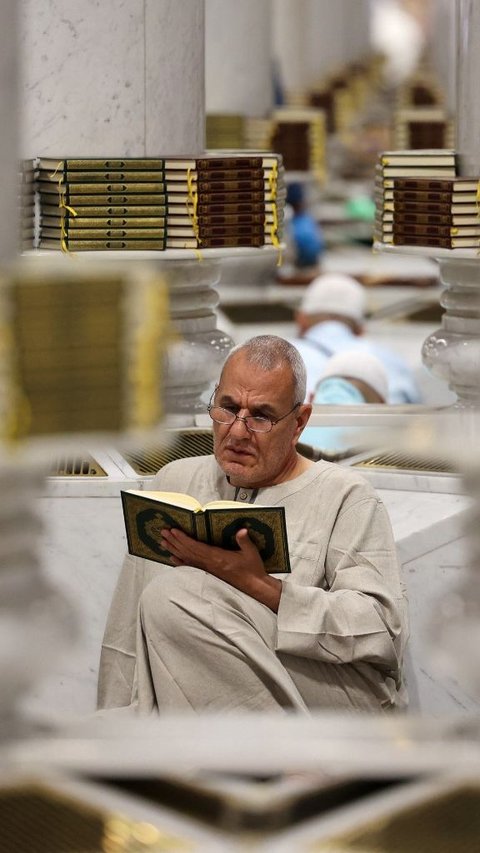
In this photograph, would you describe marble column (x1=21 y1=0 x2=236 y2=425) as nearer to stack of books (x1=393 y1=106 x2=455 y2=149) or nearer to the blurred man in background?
the blurred man in background

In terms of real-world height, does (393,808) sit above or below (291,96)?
below

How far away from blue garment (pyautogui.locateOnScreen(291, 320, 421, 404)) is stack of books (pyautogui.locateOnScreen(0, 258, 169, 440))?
3.71 meters

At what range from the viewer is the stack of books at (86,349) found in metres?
2.22

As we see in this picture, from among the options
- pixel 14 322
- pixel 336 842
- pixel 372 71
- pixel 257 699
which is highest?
pixel 372 71

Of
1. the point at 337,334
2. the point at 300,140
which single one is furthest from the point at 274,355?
the point at 300,140

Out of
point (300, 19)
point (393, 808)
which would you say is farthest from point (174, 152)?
point (300, 19)

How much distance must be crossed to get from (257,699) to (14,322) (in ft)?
5.17

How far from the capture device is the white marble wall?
501cm

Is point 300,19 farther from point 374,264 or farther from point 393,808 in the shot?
point 393,808

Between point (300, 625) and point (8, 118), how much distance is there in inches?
70.5

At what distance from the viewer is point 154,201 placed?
503 centimetres

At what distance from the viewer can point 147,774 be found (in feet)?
6.21

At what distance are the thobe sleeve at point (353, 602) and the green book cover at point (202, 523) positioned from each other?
0.12 metres

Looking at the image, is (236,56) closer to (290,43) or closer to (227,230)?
(227,230)
